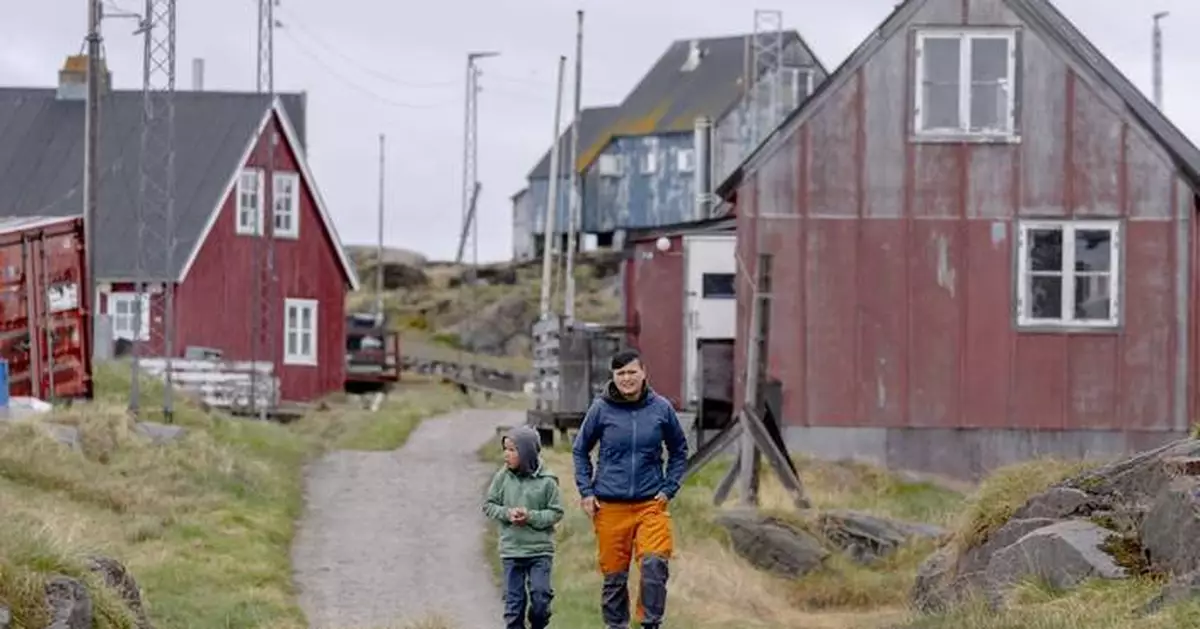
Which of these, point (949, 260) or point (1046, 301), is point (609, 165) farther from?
point (1046, 301)

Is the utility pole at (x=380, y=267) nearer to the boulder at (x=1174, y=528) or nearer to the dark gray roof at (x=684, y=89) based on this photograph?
the dark gray roof at (x=684, y=89)

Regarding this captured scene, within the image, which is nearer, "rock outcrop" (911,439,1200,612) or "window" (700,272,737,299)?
"rock outcrop" (911,439,1200,612)

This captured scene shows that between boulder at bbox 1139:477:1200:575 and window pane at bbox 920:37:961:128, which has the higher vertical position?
window pane at bbox 920:37:961:128

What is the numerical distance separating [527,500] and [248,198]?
33508mm

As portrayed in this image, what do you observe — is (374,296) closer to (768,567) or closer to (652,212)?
(652,212)

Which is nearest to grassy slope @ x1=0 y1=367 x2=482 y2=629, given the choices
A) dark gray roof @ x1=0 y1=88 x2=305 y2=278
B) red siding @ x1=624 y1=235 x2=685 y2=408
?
red siding @ x1=624 y1=235 x2=685 y2=408

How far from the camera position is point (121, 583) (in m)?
14.0

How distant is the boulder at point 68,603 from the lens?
39.8ft

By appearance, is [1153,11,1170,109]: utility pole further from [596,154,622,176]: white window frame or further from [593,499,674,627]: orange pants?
[593,499,674,627]: orange pants

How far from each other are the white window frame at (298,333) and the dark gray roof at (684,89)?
22.7 m

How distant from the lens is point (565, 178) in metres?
75.0

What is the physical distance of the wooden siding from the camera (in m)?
27.8

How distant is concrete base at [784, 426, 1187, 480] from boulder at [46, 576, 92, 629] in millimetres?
16214

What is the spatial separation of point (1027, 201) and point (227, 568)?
12773mm
